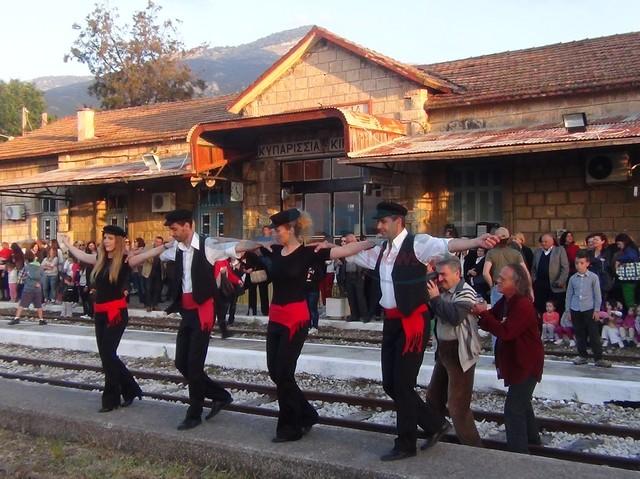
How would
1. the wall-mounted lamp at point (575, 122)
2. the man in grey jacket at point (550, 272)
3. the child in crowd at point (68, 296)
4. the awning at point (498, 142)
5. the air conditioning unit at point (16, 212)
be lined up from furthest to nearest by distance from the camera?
the air conditioning unit at point (16, 212) < the child in crowd at point (68, 296) < the wall-mounted lamp at point (575, 122) < the awning at point (498, 142) < the man in grey jacket at point (550, 272)

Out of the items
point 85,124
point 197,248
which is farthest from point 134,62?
point 197,248

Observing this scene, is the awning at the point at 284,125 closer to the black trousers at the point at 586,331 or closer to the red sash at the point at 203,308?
the black trousers at the point at 586,331

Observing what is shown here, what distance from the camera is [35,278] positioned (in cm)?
1614

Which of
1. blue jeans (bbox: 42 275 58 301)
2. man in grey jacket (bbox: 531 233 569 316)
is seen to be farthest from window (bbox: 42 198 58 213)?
man in grey jacket (bbox: 531 233 569 316)

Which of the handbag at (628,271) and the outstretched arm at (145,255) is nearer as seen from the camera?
the outstretched arm at (145,255)

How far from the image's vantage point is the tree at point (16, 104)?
63434mm

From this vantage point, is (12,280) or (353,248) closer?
(353,248)

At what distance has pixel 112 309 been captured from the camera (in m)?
6.98

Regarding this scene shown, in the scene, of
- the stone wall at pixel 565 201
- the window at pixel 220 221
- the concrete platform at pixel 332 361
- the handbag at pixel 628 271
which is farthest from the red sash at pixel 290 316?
the window at pixel 220 221

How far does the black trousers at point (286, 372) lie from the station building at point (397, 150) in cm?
843

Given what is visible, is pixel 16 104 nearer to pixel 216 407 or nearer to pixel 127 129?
pixel 127 129

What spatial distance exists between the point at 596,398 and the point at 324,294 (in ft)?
30.0

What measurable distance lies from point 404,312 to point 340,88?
14.1 m

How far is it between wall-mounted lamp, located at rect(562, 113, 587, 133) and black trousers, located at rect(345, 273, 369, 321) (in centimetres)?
470
